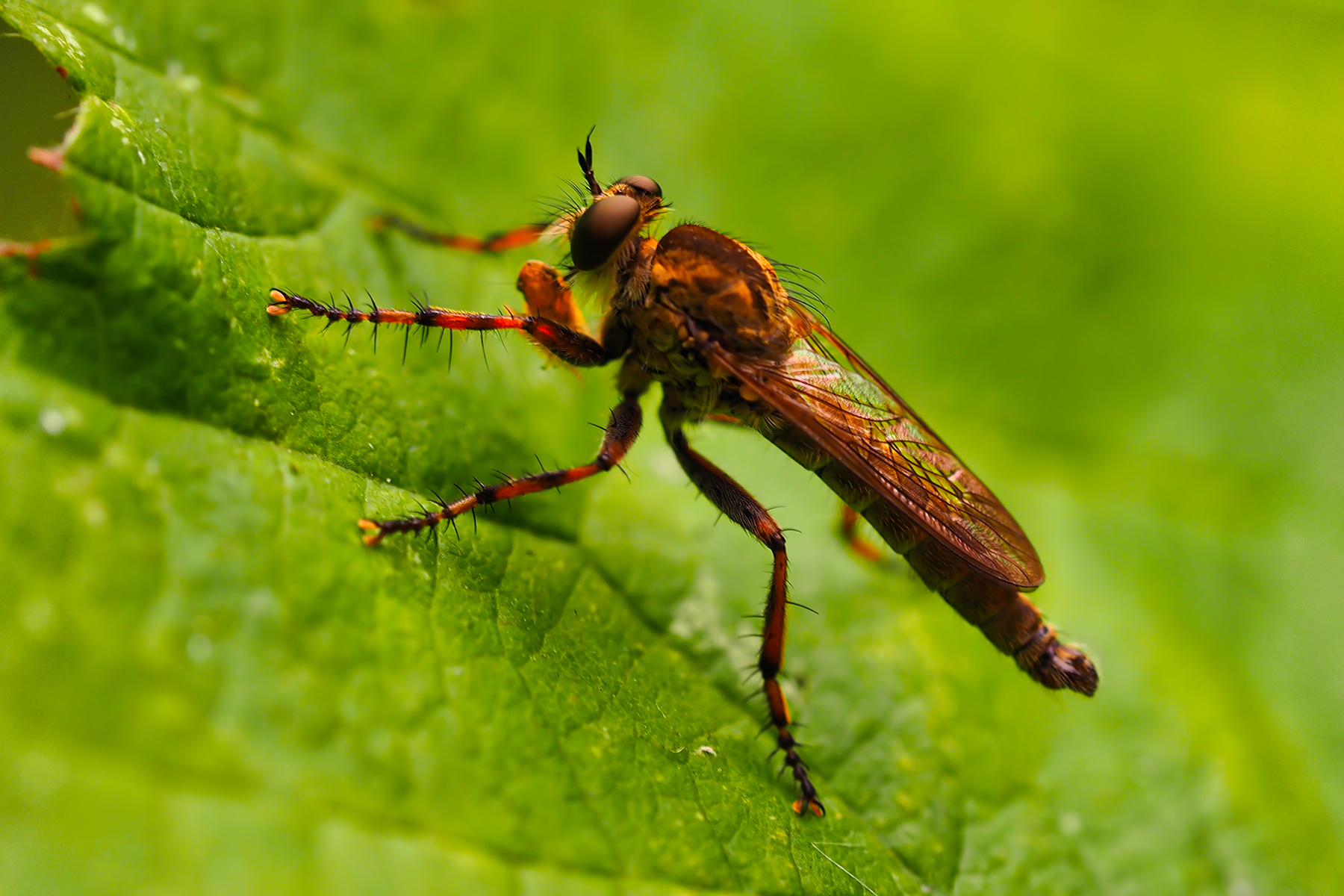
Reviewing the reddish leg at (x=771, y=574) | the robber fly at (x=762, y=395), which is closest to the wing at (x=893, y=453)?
the robber fly at (x=762, y=395)

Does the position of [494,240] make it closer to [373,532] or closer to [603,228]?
[603,228]

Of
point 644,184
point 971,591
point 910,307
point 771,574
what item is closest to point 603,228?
point 644,184

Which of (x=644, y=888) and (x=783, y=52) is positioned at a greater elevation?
(x=783, y=52)

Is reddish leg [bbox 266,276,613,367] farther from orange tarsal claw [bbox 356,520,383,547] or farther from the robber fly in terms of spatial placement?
orange tarsal claw [bbox 356,520,383,547]

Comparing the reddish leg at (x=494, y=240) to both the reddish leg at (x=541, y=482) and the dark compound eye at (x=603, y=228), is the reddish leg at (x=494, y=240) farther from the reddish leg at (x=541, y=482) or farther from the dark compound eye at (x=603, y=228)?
the reddish leg at (x=541, y=482)

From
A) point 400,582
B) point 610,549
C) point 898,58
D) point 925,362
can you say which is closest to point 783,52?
point 898,58

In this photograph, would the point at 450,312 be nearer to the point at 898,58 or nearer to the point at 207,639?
the point at 207,639

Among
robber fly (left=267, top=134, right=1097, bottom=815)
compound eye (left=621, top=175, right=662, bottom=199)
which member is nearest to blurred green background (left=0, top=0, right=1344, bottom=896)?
robber fly (left=267, top=134, right=1097, bottom=815)
